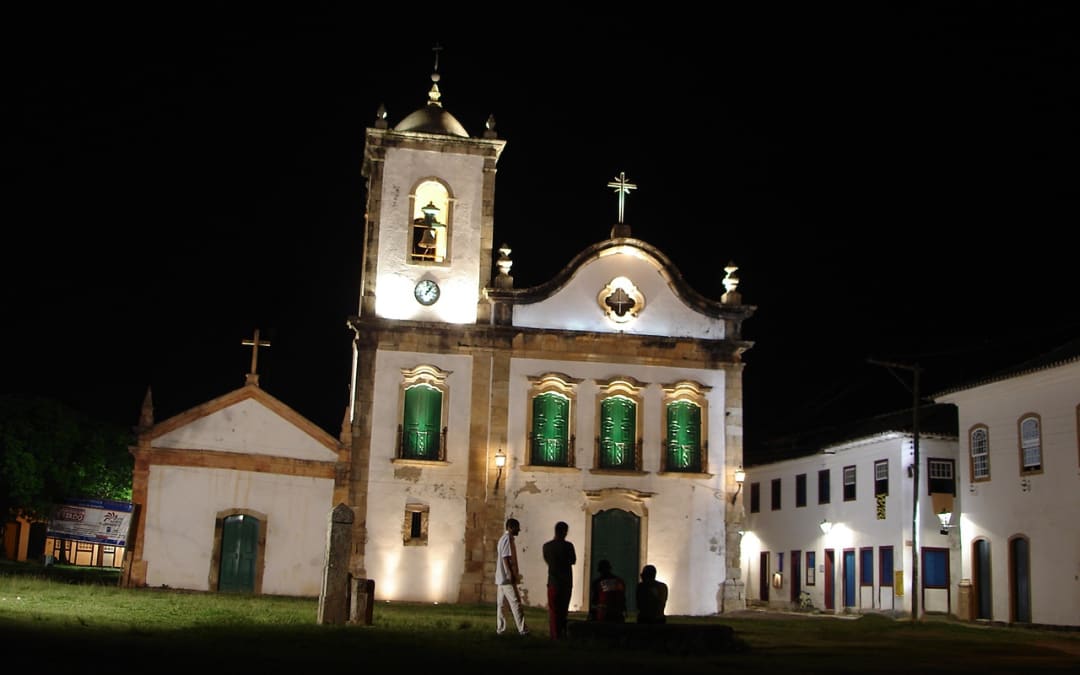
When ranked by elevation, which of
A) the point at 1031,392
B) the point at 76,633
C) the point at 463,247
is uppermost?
the point at 463,247

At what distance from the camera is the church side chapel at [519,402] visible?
26969mm

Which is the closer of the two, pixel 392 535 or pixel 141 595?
pixel 141 595

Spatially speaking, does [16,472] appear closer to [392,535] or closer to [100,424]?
[100,424]

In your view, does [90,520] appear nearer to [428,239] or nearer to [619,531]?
[428,239]

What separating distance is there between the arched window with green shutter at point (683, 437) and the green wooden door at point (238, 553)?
9483 mm

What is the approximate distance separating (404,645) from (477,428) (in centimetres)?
1454

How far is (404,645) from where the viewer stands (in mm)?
12914

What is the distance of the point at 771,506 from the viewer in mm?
41219

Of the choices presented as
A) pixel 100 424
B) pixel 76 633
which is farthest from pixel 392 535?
pixel 100 424

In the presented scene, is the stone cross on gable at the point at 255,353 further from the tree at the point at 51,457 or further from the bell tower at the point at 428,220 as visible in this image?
the tree at the point at 51,457

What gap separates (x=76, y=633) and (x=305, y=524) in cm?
1445

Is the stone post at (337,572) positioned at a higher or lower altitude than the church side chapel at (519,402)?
lower

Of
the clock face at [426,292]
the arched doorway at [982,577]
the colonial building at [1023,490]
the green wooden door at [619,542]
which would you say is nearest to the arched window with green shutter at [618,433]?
the green wooden door at [619,542]

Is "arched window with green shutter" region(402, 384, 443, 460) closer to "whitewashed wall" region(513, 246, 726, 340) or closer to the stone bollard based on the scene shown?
"whitewashed wall" region(513, 246, 726, 340)
